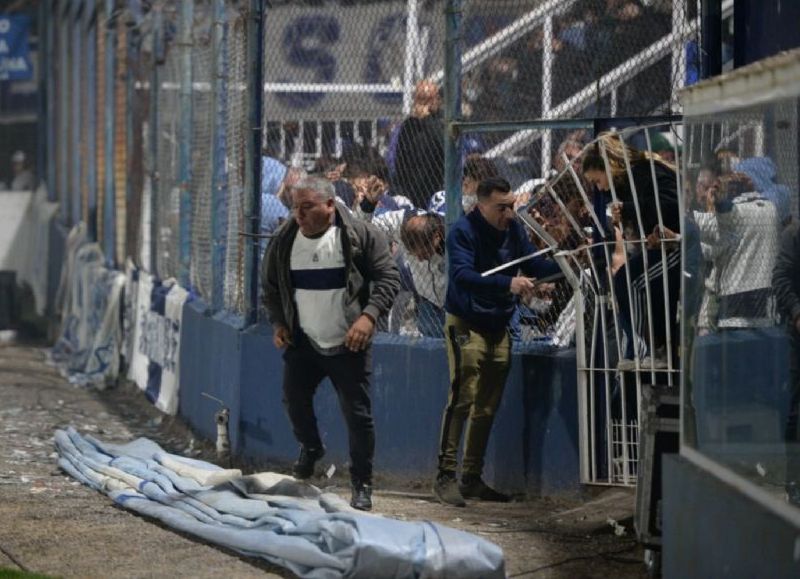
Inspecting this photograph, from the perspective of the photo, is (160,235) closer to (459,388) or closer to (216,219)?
(216,219)

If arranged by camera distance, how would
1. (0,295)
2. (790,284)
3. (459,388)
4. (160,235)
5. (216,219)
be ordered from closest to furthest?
1. (790,284)
2. (459,388)
3. (216,219)
4. (160,235)
5. (0,295)

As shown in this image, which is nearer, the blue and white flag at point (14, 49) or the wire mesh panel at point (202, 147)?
the wire mesh panel at point (202, 147)

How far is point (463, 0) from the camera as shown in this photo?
418 inches

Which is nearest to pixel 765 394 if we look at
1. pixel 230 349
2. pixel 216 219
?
pixel 230 349

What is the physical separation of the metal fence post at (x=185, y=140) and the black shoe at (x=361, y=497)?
5048 millimetres

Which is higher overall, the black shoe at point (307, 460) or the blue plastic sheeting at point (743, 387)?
the blue plastic sheeting at point (743, 387)

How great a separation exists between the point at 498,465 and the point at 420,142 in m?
2.02

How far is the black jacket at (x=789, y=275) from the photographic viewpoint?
19.9 feet

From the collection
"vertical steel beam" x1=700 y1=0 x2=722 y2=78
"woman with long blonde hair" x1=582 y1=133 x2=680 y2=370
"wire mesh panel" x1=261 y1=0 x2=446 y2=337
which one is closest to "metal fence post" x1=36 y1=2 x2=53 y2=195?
"wire mesh panel" x1=261 y1=0 x2=446 y2=337

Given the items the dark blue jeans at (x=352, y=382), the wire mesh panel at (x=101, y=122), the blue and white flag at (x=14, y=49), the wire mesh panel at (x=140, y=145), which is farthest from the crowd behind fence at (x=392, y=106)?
the blue and white flag at (x=14, y=49)

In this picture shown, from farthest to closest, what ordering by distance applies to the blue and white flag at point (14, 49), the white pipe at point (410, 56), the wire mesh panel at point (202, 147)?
the blue and white flag at point (14, 49)
the wire mesh panel at point (202, 147)
the white pipe at point (410, 56)

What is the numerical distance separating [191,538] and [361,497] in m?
1.14

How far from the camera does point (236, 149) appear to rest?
40.3 ft

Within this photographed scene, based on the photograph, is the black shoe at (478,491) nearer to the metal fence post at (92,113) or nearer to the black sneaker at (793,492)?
the black sneaker at (793,492)
